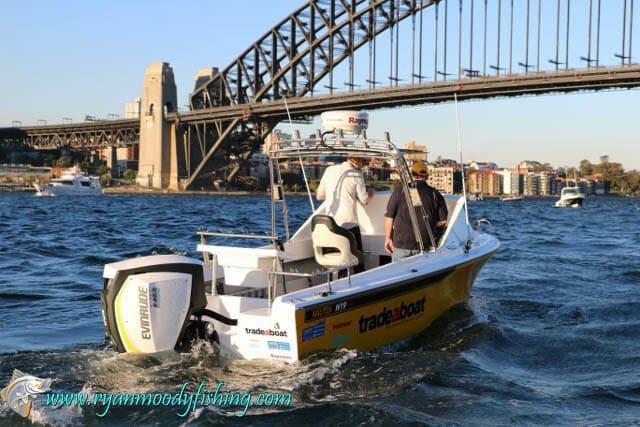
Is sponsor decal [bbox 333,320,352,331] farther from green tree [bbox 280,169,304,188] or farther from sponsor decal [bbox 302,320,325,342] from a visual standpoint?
green tree [bbox 280,169,304,188]

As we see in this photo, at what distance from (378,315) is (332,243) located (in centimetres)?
90

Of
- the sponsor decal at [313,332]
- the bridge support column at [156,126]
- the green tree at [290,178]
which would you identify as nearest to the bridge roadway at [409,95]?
the bridge support column at [156,126]

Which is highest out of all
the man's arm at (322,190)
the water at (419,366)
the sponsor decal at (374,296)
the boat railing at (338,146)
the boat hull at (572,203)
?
the boat railing at (338,146)

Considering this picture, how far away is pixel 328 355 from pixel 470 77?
158ft

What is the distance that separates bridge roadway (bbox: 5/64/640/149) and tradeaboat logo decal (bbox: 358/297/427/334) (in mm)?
28723

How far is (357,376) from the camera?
5605 millimetres

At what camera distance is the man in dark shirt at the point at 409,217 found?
24.2 feet

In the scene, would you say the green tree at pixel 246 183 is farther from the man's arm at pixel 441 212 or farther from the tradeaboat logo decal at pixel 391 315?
the tradeaboat logo decal at pixel 391 315

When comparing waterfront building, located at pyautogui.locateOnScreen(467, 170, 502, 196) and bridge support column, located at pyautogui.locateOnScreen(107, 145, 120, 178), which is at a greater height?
bridge support column, located at pyautogui.locateOnScreen(107, 145, 120, 178)

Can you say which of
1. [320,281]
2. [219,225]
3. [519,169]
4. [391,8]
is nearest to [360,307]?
[320,281]

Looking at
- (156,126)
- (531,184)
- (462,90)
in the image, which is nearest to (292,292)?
(462,90)

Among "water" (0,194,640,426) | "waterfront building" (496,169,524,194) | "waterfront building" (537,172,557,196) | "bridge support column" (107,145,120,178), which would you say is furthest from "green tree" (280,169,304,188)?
"waterfront building" (537,172,557,196)

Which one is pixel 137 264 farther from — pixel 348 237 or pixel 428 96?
pixel 428 96

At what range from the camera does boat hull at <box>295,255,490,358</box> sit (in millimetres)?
5645
